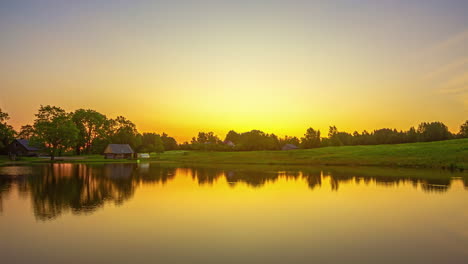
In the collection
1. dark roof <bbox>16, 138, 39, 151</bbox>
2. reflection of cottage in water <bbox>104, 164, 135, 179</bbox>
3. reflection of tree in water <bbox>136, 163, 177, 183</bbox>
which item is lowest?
reflection of tree in water <bbox>136, 163, 177, 183</bbox>

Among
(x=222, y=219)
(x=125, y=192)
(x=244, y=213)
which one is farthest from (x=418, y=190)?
(x=125, y=192)

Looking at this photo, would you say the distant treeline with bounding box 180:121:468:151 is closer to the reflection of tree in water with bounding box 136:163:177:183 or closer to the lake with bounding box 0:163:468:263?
the reflection of tree in water with bounding box 136:163:177:183

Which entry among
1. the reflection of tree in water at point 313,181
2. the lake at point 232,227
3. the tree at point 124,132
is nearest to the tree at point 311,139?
the tree at point 124,132

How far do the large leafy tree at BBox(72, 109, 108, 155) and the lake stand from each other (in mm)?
96225

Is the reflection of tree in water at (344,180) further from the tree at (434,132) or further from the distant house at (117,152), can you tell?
the tree at (434,132)

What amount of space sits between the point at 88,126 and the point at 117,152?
66.5ft

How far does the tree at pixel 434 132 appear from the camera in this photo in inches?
5182

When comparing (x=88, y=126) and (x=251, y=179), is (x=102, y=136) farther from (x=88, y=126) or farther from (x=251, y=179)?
(x=251, y=179)

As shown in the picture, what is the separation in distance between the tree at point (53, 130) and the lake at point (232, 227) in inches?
2694

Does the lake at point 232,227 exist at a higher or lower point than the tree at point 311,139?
lower

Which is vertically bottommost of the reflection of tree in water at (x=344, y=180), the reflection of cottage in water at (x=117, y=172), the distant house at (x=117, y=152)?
the reflection of tree in water at (x=344, y=180)

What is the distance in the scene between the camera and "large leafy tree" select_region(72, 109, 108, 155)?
115 metres

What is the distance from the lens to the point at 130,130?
450 ft

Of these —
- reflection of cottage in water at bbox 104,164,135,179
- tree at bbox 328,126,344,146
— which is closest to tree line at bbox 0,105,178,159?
reflection of cottage in water at bbox 104,164,135,179
